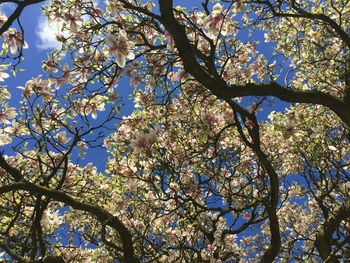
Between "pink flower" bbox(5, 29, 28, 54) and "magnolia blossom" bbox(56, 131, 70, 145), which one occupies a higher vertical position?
"magnolia blossom" bbox(56, 131, 70, 145)

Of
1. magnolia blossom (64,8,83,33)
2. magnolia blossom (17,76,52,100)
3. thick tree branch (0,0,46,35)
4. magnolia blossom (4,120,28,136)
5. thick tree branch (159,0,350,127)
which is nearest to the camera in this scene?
thick tree branch (0,0,46,35)

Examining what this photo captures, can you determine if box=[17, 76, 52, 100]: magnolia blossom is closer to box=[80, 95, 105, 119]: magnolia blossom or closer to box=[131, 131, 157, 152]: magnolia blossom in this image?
box=[80, 95, 105, 119]: magnolia blossom

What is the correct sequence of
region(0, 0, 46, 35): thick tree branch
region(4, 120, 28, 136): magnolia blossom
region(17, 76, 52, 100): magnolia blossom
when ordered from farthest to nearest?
region(4, 120, 28, 136): magnolia blossom
region(17, 76, 52, 100): magnolia blossom
region(0, 0, 46, 35): thick tree branch

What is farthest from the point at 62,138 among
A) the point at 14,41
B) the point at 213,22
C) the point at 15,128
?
the point at 213,22

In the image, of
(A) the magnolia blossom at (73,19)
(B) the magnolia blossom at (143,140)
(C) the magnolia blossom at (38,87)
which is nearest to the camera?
(B) the magnolia blossom at (143,140)

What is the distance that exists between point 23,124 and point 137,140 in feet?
7.79

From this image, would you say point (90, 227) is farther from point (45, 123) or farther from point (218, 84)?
point (218, 84)

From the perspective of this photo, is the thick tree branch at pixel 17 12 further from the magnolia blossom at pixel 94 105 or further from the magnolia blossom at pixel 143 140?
the magnolia blossom at pixel 94 105

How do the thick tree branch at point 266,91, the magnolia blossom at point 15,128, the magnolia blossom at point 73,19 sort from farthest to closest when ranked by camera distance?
1. the magnolia blossom at point 15,128
2. the magnolia blossom at point 73,19
3. the thick tree branch at point 266,91

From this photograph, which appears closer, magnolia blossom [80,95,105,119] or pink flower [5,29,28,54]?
pink flower [5,29,28,54]

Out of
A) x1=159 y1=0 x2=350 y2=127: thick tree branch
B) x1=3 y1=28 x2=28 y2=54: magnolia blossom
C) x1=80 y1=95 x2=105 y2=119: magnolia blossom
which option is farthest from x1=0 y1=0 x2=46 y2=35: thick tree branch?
x1=80 y1=95 x2=105 y2=119: magnolia blossom

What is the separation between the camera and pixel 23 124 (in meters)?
6.09

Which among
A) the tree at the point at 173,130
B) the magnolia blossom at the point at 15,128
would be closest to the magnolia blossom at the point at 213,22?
the tree at the point at 173,130

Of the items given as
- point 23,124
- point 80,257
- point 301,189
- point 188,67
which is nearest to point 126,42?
point 188,67
